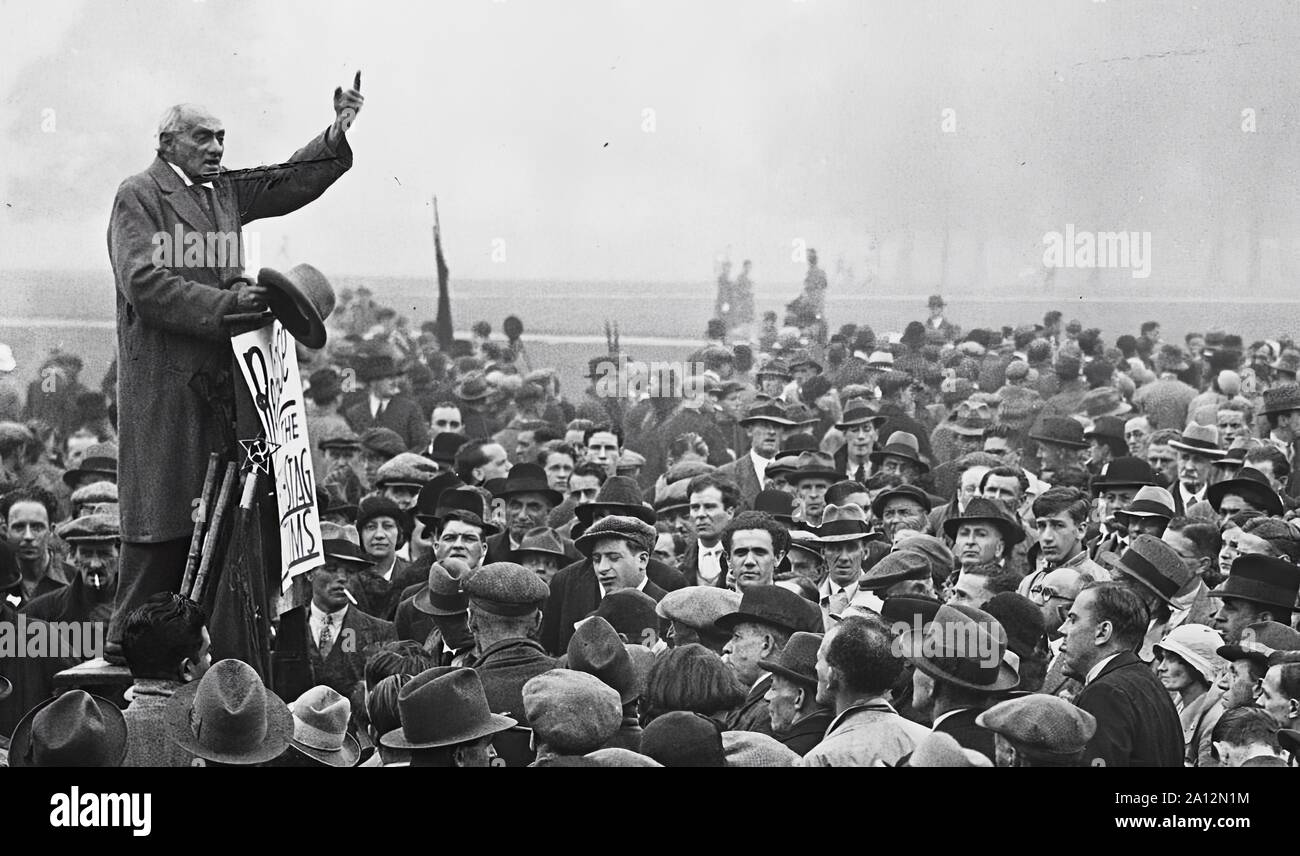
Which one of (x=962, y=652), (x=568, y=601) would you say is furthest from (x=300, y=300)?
(x=568, y=601)

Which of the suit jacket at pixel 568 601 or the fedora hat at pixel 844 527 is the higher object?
the fedora hat at pixel 844 527

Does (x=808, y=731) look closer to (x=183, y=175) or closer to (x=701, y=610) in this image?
(x=701, y=610)

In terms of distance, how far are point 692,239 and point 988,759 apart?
32.7ft

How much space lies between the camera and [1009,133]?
16.4 m

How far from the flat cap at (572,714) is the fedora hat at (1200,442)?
570cm

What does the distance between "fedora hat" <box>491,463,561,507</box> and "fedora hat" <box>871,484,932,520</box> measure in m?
1.64

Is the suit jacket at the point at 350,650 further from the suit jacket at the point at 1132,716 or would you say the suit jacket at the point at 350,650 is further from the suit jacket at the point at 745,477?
the suit jacket at the point at 745,477

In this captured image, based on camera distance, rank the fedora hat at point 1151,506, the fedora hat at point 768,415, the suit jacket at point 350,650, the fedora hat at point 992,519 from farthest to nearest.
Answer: the fedora hat at point 768,415, the fedora hat at point 1151,506, the fedora hat at point 992,519, the suit jacket at point 350,650

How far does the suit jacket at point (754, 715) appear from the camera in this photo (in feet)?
23.7

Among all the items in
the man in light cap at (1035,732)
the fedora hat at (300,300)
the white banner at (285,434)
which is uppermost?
the fedora hat at (300,300)

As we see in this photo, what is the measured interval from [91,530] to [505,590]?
2.45 metres

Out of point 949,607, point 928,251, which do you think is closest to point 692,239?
point 928,251

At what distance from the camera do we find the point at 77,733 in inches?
230

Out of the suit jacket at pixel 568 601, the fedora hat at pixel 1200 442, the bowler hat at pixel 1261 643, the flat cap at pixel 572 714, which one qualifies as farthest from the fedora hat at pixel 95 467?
the bowler hat at pixel 1261 643
